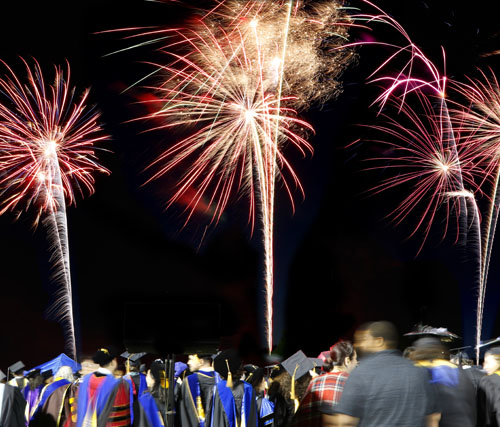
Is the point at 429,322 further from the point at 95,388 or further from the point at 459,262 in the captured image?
the point at 95,388

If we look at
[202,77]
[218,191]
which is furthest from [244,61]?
[218,191]

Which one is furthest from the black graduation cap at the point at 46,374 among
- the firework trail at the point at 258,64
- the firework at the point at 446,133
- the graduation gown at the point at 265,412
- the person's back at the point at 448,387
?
the firework at the point at 446,133

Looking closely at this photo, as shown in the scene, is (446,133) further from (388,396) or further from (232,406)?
(388,396)

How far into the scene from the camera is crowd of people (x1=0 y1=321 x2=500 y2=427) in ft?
14.3

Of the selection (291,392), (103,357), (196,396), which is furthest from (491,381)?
(103,357)

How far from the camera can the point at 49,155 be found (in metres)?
18.6

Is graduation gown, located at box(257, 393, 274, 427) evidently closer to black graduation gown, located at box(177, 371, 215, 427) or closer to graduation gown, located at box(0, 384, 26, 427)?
black graduation gown, located at box(177, 371, 215, 427)

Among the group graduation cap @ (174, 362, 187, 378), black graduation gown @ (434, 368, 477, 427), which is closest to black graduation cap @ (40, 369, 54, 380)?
graduation cap @ (174, 362, 187, 378)

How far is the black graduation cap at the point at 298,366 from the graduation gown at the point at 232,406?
0.59 meters

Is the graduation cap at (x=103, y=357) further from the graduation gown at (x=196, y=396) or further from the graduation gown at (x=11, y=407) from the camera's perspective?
the graduation gown at (x=11, y=407)

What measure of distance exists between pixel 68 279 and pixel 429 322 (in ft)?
46.1

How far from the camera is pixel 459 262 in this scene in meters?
27.5

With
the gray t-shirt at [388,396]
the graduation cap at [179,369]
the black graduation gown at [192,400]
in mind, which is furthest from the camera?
the graduation cap at [179,369]

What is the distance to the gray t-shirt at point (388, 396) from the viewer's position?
4.29 metres
